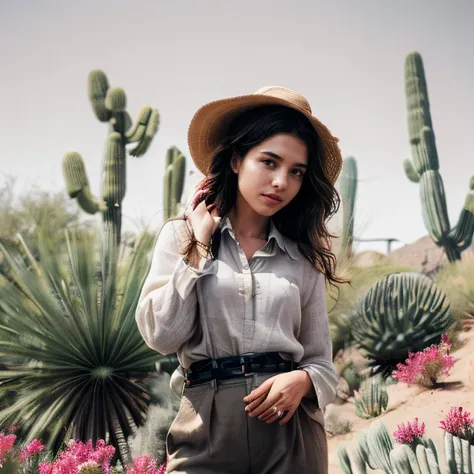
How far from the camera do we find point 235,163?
5.63 feet

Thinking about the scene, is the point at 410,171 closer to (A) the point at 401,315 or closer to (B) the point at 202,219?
(A) the point at 401,315

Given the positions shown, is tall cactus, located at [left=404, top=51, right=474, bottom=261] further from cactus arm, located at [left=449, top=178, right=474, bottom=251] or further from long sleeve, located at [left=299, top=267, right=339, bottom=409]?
long sleeve, located at [left=299, top=267, right=339, bottom=409]

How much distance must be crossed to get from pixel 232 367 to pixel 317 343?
0.24 metres

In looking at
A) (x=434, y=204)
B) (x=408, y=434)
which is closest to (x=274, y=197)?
(x=408, y=434)

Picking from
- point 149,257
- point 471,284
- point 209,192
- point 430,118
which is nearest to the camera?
point 209,192

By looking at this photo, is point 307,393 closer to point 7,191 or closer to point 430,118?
point 430,118

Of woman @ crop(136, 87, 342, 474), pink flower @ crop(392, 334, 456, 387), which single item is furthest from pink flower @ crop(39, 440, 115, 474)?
pink flower @ crop(392, 334, 456, 387)

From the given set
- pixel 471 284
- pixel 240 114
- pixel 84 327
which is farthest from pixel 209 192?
pixel 471 284

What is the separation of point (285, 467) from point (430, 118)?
8261 millimetres

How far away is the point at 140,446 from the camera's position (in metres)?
4.26

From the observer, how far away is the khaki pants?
4.84 feet

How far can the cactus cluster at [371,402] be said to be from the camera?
627cm

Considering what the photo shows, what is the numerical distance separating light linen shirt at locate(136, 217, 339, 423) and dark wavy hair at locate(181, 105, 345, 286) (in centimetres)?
9

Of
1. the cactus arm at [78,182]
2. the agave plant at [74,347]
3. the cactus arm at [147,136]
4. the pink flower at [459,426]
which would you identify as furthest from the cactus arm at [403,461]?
the cactus arm at [147,136]
